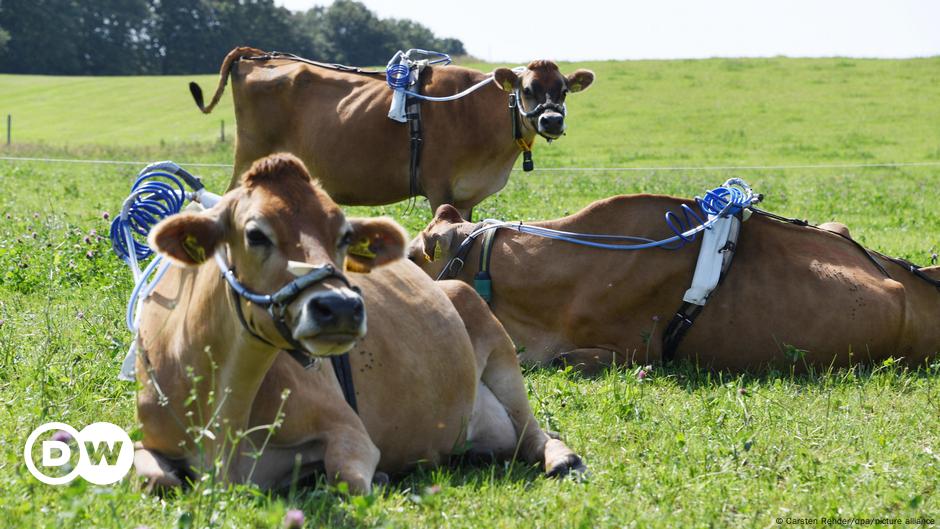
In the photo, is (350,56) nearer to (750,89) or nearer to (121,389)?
(750,89)

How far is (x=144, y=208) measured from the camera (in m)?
6.64

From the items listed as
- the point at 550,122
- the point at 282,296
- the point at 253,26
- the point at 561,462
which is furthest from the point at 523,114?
the point at 253,26

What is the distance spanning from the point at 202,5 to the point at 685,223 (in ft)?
290

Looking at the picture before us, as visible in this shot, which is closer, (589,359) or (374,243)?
(374,243)

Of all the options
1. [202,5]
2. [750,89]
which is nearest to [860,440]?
[750,89]

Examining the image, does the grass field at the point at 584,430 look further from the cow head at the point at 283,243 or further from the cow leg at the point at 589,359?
the cow head at the point at 283,243

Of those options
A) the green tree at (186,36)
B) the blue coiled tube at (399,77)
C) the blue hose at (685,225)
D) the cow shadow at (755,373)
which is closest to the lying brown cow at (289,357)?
the cow shadow at (755,373)

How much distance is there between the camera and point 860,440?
571 centimetres

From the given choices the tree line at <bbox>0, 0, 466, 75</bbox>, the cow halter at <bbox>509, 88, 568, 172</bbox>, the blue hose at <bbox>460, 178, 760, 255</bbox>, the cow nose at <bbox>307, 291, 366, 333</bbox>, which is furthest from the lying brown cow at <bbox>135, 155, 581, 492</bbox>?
the tree line at <bbox>0, 0, 466, 75</bbox>

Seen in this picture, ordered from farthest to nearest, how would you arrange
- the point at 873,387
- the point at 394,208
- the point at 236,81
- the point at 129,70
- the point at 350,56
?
the point at 350,56 → the point at 129,70 → the point at 394,208 → the point at 236,81 → the point at 873,387

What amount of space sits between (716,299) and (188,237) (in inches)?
169

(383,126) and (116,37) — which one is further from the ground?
(383,126)

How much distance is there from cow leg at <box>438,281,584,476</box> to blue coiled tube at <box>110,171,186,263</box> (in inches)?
63.5

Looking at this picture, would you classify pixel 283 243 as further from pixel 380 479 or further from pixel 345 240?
pixel 380 479
